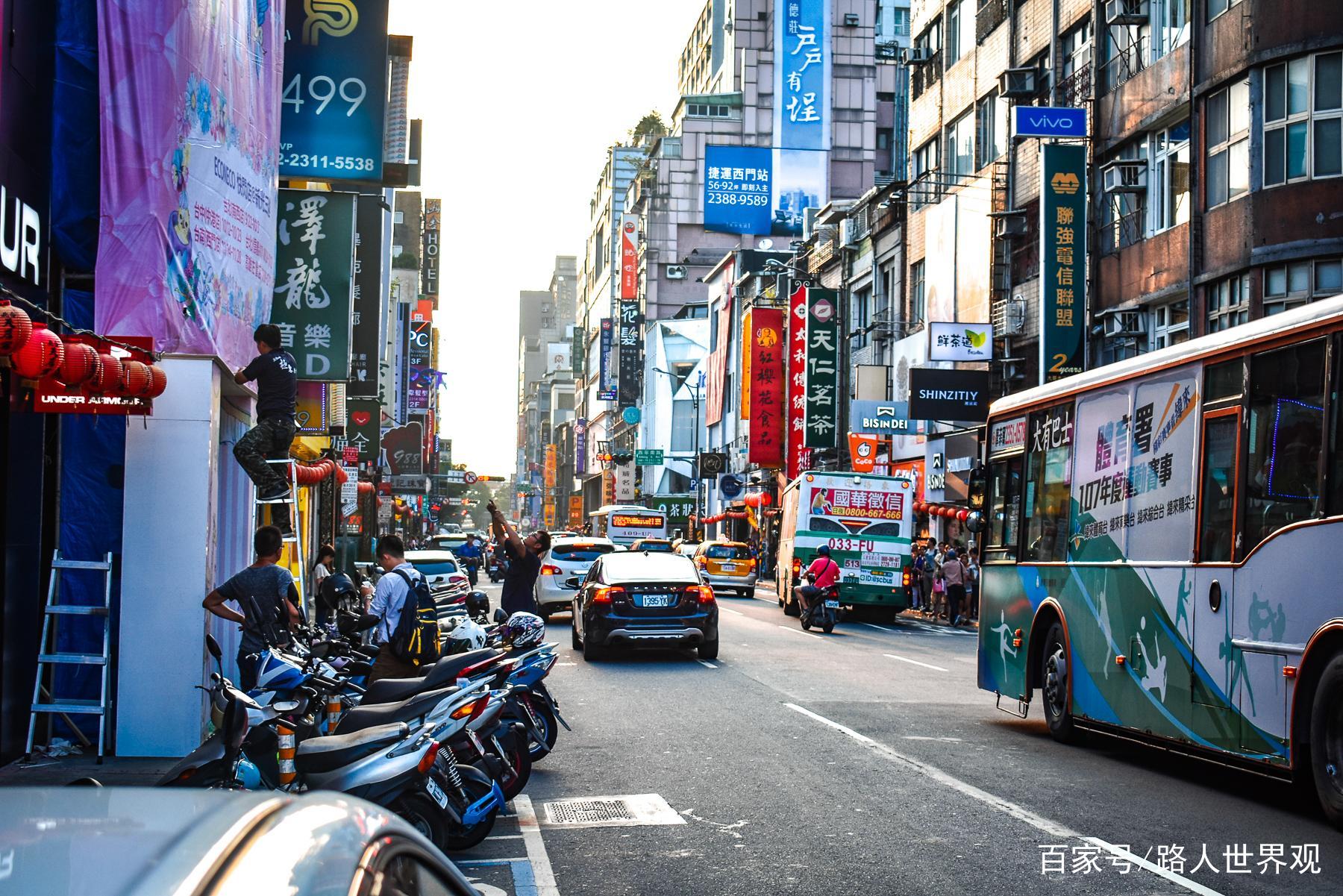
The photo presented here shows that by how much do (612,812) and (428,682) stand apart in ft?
5.42

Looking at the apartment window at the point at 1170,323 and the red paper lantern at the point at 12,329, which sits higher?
the apartment window at the point at 1170,323

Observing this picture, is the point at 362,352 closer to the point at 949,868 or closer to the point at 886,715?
the point at 886,715

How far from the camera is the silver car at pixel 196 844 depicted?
2.13m

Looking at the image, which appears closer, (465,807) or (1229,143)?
(465,807)

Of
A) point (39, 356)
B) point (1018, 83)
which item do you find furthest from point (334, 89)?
point (1018, 83)

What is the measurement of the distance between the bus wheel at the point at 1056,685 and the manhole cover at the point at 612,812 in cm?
434

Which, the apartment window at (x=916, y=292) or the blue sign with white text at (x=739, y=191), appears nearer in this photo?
the apartment window at (x=916, y=292)

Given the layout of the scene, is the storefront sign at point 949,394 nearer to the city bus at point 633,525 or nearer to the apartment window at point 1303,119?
the apartment window at point 1303,119

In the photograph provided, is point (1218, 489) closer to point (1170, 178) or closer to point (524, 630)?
point (524, 630)

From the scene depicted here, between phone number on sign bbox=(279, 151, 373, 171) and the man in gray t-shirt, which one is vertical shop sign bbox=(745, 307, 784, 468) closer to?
phone number on sign bbox=(279, 151, 373, 171)

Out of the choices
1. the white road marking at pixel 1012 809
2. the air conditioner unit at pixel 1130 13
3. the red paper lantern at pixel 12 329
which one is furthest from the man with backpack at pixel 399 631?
the air conditioner unit at pixel 1130 13

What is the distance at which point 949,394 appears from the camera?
4050cm

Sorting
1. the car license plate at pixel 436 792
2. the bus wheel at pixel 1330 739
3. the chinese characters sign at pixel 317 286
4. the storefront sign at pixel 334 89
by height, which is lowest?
the car license plate at pixel 436 792

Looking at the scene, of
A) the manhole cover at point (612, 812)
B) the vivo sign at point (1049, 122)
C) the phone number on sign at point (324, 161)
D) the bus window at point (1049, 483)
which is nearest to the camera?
the manhole cover at point (612, 812)
